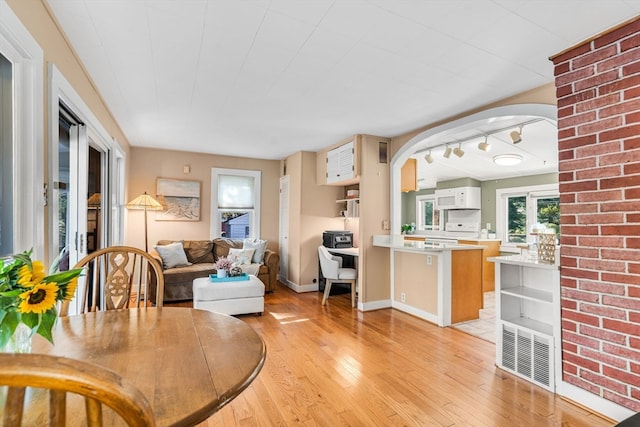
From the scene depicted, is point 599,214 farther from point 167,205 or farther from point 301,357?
point 167,205

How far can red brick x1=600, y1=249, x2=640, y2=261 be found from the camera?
186 centimetres

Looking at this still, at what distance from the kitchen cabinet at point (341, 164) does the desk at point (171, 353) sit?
3.28 meters

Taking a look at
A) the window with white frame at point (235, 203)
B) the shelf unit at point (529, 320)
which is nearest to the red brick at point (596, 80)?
the shelf unit at point (529, 320)

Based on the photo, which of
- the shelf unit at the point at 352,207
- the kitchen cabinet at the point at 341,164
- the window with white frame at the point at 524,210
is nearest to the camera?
the kitchen cabinet at the point at 341,164

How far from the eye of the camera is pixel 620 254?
192 cm

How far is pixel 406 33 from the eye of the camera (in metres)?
1.97

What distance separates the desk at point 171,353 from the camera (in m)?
0.75

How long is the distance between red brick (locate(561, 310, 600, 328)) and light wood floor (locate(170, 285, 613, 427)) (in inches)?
21.6

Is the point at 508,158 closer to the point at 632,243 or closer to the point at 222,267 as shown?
the point at 632,243

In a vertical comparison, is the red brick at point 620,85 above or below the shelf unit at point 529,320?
above

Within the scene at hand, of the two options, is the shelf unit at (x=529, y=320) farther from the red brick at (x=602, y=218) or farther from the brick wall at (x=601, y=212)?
the red brick at (x=602, y=218)

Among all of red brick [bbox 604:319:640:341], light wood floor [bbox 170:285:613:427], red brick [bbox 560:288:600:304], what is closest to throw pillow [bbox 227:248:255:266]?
light wood floor [bbox 170:285:613:427]

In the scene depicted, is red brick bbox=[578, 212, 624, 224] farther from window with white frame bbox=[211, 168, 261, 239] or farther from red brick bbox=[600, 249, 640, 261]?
window with white frame bbox=[211, 168, 261, 239]

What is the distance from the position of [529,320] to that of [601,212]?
3.58ft
